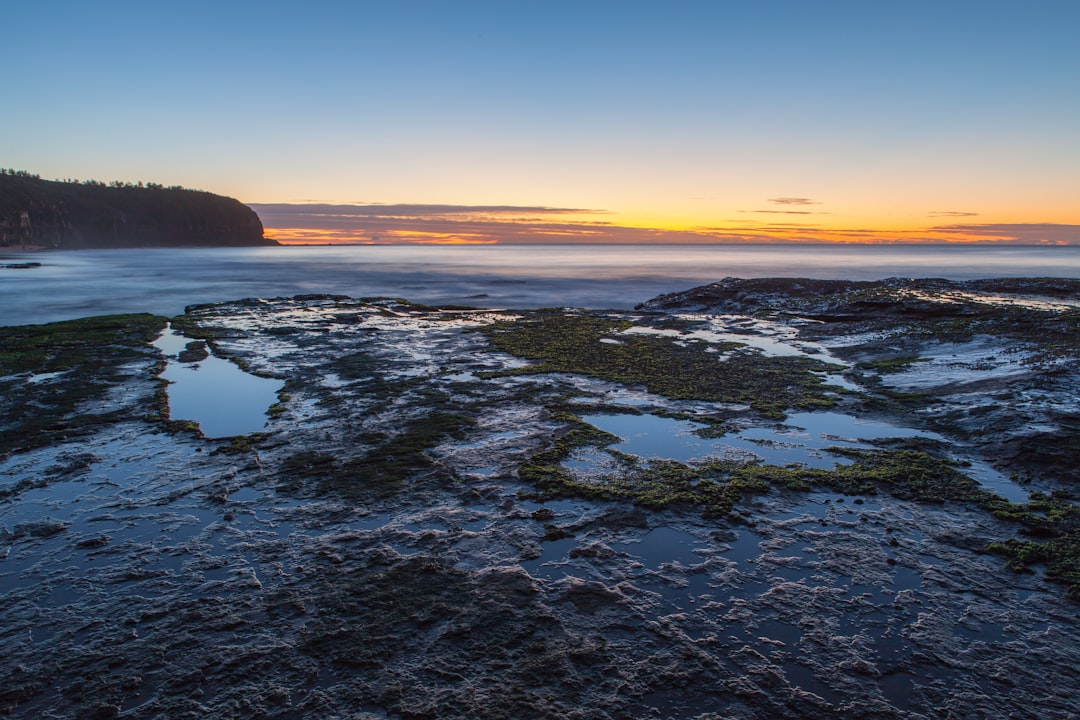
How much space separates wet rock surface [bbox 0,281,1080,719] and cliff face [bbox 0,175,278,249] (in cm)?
17953

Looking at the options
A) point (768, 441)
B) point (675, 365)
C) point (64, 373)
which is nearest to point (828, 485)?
point (768, 441)

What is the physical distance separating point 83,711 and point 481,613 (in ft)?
11.0

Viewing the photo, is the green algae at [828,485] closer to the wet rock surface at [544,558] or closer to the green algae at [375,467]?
the wet rock surface at [544,558]

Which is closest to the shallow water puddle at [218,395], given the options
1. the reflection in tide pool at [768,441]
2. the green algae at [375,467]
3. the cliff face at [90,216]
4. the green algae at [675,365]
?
the green algae at [375,467]

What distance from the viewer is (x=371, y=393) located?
46.2 ft

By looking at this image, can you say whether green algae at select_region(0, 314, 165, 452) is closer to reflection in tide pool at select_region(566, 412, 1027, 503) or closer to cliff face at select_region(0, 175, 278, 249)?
reflection in tide pool at select_region(566, 412, 1027, 503)

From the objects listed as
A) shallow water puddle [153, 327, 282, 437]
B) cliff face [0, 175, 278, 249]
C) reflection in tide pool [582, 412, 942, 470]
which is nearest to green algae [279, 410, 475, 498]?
shallow water puddle [153, 327, 282, 437]

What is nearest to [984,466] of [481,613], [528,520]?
[528,520]

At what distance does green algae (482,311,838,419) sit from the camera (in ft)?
45.6

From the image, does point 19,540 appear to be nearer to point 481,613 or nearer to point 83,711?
point 83,711

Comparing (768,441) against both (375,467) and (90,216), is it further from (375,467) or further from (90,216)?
(90,216)

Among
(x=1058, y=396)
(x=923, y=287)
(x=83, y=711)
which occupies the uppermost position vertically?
(x=923, y=287)

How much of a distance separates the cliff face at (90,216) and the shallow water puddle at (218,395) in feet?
557

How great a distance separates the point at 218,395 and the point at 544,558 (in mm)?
11008
